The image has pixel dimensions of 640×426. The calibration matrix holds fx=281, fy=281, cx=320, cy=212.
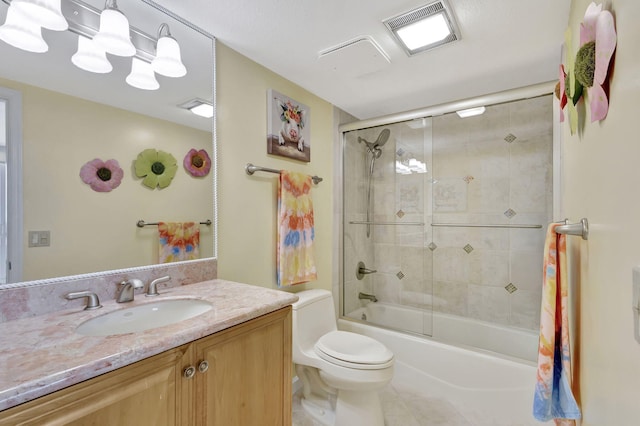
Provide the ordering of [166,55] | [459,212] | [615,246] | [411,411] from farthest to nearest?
[459,212]
[411,411]
[166,55]
[615,246]

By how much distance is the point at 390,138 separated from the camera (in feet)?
8.45

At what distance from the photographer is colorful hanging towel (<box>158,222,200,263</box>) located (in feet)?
4.32

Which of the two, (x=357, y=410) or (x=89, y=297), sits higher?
(x=89, y=297)

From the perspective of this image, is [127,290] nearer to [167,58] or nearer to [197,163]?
[197,163]

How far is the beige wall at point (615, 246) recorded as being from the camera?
0.46 metres

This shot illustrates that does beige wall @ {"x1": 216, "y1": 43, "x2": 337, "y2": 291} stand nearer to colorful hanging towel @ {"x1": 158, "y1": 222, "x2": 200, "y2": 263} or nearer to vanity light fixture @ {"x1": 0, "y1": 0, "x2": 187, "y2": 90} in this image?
colorful hanging towel @ {"x1": 158, "y1": 222, "x2": 200, "y2": 263}

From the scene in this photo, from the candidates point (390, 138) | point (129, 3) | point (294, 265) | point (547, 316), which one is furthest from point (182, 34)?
point (547, 316)

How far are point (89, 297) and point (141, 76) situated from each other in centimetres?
96

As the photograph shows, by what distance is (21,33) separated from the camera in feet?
3.15


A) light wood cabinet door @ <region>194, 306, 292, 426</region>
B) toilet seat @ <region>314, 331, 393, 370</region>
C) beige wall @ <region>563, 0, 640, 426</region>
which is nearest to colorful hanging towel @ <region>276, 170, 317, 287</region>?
toilet seat @ <region>314, 331, 393, 370</region>

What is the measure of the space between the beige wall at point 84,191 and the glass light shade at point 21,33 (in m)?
0.14

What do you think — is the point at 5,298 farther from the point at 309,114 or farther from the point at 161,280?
the point at 309,114

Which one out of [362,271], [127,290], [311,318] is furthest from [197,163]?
[362,271]

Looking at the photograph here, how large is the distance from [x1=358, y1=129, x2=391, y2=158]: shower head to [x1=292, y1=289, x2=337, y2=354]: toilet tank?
1424 mm
